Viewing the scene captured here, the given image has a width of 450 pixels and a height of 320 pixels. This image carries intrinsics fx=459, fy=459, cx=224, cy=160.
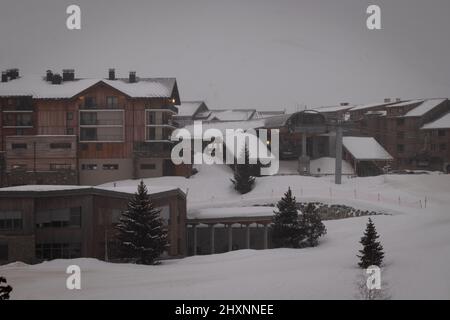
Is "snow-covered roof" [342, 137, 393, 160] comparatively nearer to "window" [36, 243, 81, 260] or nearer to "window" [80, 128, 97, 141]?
"window" [80, 128, 97, 141]

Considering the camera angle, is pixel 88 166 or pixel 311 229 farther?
pixel 88 166

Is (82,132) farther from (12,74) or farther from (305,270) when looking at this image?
(305,270)

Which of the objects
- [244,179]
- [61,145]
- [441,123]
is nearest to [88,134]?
[61,145]

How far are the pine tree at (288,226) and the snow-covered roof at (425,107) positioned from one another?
61.1ft

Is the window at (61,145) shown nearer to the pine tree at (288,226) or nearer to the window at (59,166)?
the window at (59,166)

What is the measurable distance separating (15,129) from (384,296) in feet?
127

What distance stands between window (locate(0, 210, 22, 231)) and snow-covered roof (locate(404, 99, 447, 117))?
1394 inches

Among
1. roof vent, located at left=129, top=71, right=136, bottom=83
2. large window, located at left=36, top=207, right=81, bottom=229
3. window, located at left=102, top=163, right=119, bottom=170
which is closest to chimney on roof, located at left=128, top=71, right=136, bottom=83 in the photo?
roof vent, located at left=129, top=71, right=136, bottom=83

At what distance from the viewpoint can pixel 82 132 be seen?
45969 mm

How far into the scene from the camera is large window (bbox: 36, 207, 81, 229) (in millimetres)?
30391

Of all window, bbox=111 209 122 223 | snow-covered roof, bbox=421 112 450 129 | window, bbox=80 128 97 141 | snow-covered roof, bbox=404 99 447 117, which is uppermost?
snow-covered roof, bbox=404 99 447 117

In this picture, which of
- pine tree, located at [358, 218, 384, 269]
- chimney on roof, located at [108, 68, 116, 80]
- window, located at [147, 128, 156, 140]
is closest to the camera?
pine tree, located at [358, 218, 384, 269]

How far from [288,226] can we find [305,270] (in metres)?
8.08

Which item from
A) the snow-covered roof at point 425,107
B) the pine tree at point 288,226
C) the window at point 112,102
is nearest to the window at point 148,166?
the window at point 112,102
